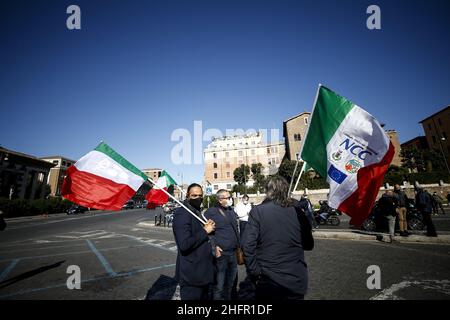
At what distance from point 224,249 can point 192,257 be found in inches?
41.0

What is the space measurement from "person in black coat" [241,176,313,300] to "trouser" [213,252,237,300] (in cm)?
122

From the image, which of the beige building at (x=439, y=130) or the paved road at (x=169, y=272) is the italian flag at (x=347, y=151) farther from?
the beige building at (x=439, y=130)

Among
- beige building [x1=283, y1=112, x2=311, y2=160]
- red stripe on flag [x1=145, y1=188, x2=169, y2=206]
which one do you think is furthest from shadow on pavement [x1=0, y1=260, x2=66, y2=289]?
beige building [x1=283, y1=112, x2=311, y2=160]

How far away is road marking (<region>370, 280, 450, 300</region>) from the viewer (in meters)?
3.95

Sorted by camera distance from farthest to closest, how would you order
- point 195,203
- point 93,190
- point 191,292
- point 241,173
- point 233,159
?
point 233,159 → point 241,173 → point 93,190 → point 195,203 → point 191,292

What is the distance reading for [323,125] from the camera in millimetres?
4180

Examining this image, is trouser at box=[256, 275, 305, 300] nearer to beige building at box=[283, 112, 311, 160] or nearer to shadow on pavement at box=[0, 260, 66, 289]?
shadow on pavement at box=[0, 260, 66, 289]

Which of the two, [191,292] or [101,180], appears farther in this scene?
[101,180]

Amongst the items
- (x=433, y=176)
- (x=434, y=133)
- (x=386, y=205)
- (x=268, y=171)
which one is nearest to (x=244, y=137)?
(x=268, y=171)

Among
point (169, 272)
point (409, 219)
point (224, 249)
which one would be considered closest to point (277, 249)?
point (224, 249)

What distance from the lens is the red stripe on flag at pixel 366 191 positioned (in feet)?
11.9

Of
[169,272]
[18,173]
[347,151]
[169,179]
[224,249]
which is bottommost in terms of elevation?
[169,272]

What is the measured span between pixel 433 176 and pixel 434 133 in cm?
3298

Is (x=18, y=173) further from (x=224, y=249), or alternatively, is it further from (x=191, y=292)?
(x=191, y=292)
